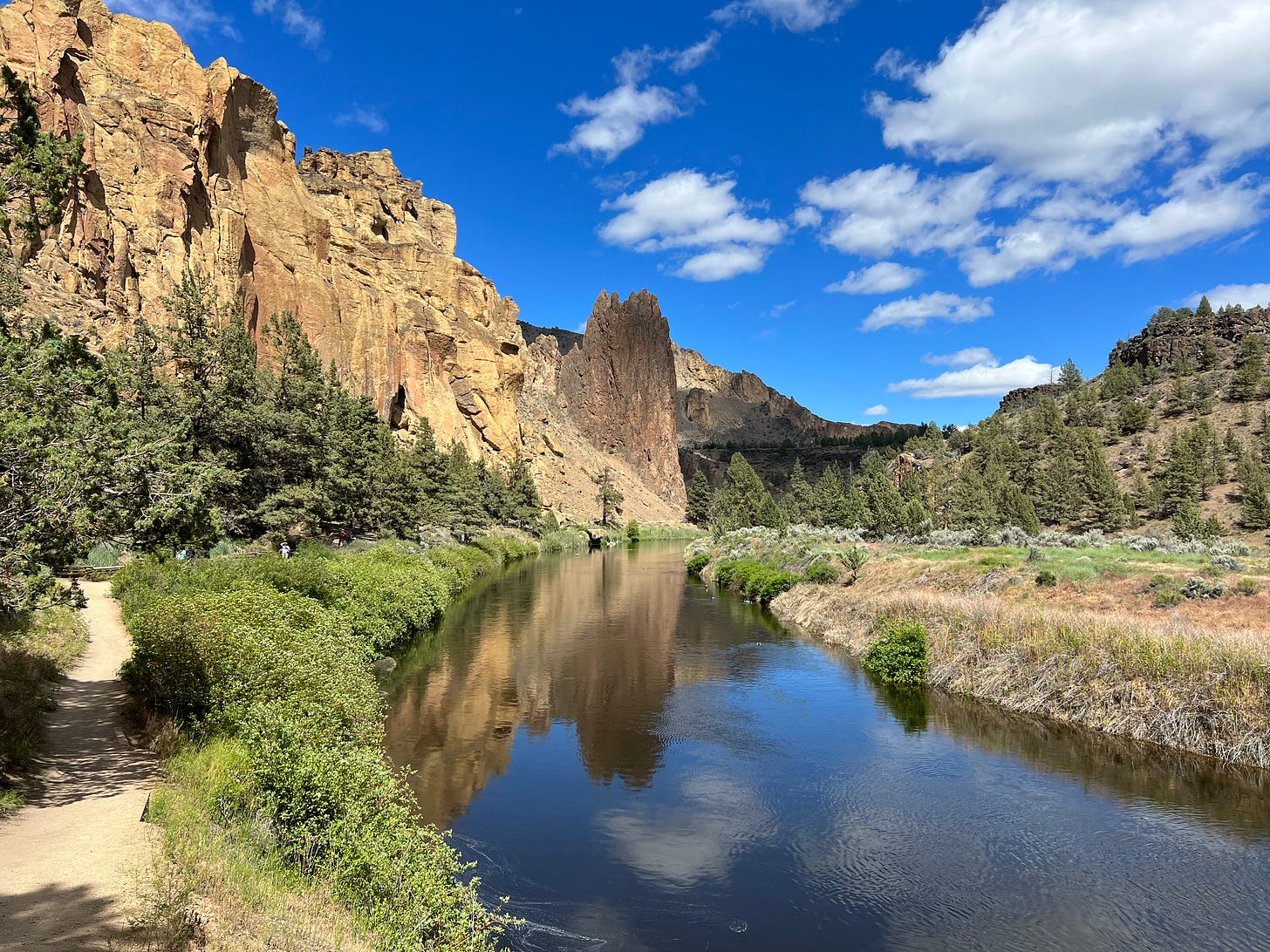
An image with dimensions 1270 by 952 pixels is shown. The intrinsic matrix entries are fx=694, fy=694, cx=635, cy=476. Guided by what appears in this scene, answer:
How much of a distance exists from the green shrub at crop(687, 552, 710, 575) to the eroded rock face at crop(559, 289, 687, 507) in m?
107

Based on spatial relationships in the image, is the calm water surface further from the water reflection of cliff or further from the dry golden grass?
the dry golden grass

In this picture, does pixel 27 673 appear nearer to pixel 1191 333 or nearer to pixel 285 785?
pixel 285 785

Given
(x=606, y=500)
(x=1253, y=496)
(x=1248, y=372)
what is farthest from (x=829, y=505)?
(x=1248, y=372)

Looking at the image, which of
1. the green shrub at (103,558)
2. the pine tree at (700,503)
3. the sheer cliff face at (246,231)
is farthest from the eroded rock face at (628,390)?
the green shrub at (103,558)

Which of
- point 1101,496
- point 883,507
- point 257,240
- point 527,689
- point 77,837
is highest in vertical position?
point 257,240

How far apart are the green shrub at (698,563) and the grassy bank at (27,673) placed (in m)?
50.7

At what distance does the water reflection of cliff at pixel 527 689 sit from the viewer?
18.1 meters

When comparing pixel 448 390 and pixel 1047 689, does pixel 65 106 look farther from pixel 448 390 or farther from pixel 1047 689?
pixel 1047 689

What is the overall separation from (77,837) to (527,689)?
16.7m

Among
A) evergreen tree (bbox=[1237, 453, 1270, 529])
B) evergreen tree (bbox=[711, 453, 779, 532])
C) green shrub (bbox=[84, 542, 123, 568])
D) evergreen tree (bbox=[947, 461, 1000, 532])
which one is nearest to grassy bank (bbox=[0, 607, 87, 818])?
green shrub (bbox=[84, 542, 123, 568])

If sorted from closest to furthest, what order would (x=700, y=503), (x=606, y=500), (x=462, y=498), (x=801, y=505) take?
(x=462, y=498)
(x=801, y=505)
(x=606, y=500)
(x=700, y=503)

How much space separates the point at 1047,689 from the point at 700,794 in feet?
40.3

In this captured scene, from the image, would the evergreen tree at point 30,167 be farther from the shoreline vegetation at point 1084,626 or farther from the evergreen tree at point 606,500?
the evergreen tree at point 606,500

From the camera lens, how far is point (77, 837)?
905 cm
